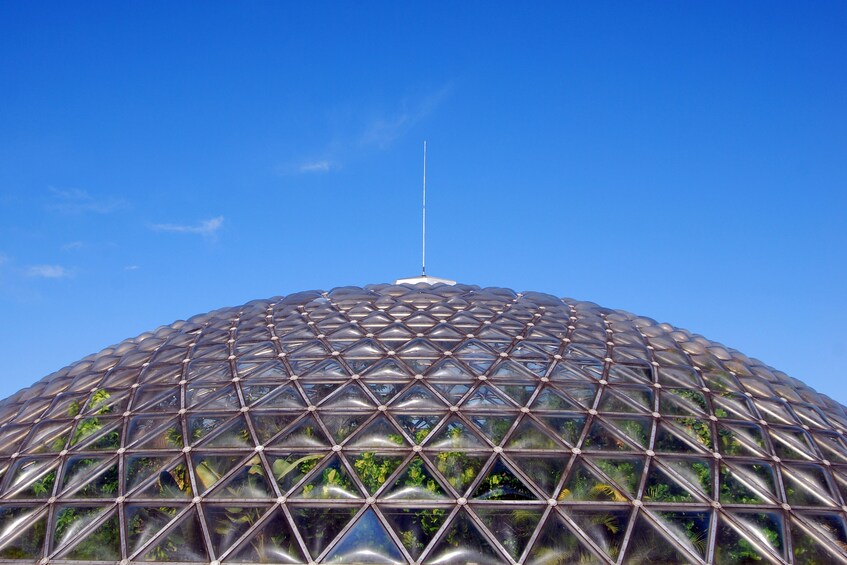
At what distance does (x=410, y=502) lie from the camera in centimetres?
1520

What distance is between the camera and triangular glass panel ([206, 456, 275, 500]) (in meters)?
15.6

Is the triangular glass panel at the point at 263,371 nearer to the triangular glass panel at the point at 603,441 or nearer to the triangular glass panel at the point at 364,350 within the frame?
the triangular glass panel at the point at 364,350

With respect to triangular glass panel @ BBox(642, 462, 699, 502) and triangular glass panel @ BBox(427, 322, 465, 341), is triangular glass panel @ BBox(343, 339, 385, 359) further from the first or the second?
triangular glass panel @ BBox(642, 462, 699, 502)

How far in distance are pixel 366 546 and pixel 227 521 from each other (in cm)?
291

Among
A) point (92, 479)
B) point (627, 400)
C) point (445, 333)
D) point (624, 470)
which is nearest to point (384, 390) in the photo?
point (445, 333)

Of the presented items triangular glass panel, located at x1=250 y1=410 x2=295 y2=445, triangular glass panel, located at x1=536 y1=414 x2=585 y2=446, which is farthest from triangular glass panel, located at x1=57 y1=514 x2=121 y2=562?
triangular glass panel, located at x1=536 y1=414 x2=585 y2=446

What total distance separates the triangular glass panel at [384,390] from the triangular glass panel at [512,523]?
4.01 m

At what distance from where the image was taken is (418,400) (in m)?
18.0

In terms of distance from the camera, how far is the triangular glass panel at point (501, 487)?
15391 mm

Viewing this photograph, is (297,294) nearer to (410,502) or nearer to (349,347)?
(349,347)

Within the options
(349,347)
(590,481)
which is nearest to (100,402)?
(349,347)

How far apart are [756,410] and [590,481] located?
23.3 ft

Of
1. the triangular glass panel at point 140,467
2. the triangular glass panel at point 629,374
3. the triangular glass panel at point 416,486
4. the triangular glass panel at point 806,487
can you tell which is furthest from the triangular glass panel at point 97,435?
the triangular glass panel at point 806,487

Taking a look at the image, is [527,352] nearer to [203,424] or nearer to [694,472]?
[694,472]
